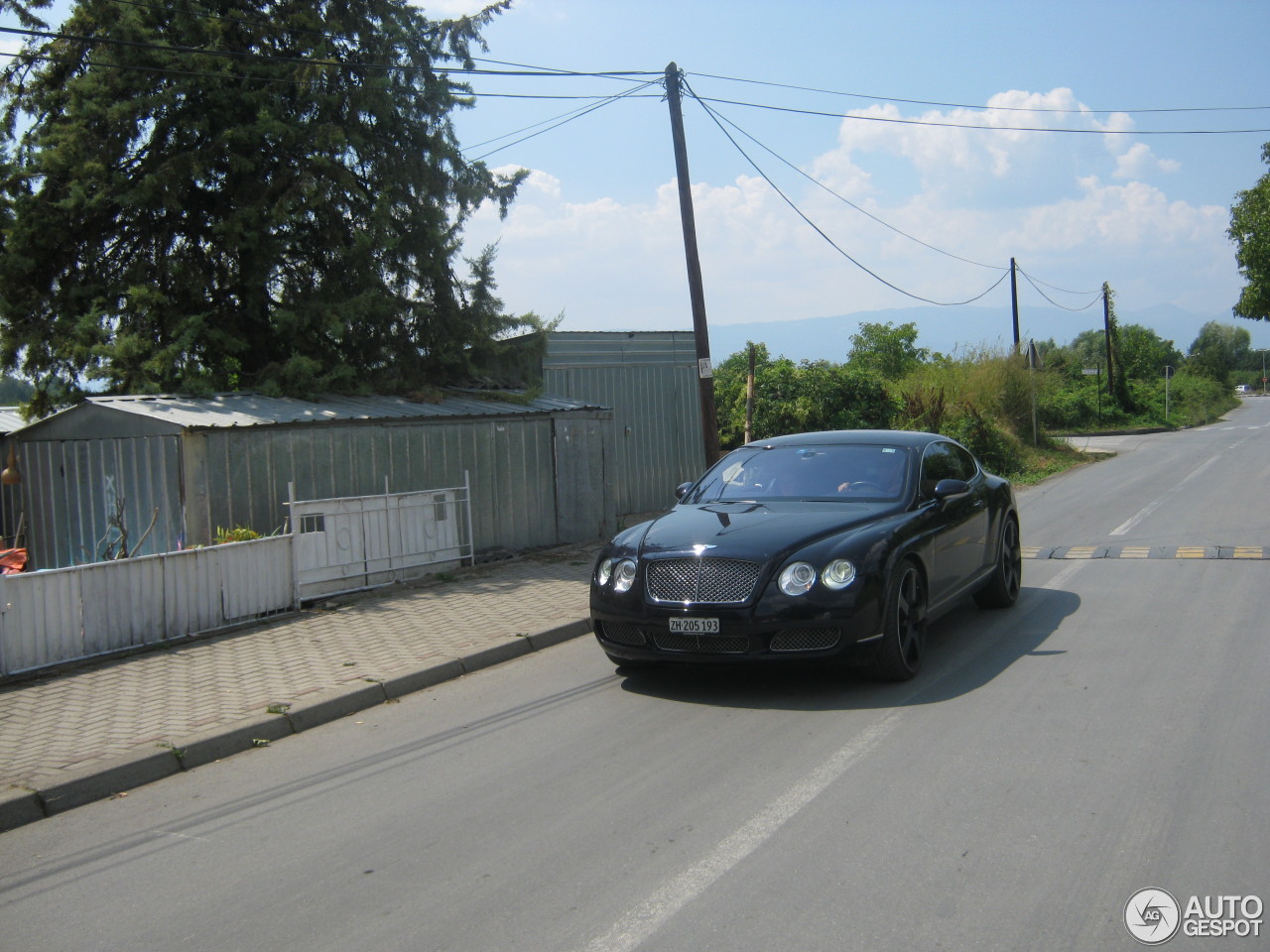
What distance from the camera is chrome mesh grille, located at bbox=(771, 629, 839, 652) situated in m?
6.21

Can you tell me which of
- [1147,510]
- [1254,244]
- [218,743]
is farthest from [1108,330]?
[218,743]

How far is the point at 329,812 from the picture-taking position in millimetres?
4953

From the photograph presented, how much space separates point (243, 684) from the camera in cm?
724

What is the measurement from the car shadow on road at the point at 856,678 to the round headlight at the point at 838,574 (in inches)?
20.6

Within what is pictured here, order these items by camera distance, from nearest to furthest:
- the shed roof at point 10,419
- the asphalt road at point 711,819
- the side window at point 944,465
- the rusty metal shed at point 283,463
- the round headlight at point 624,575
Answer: the asphalt road at point 711,819 < the round headlight at point 624,575 < the side window at point 944,465 < the rusty metal shed at point 283,463 < the shed roof at point 10,419

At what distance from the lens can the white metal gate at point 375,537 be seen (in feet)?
33.3

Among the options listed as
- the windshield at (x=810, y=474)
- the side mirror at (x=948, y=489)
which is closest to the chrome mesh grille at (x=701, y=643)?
the windshield at (x=810, y=474)

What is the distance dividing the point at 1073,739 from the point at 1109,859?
4.98 feet

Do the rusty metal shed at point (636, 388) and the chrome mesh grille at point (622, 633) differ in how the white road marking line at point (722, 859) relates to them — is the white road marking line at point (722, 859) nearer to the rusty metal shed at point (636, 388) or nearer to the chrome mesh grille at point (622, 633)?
the chrome mesh grille at point (622, 633)

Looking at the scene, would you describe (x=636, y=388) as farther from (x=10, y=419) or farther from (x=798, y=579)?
(x=798, y=579)

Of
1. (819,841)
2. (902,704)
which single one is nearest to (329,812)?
(819,841)

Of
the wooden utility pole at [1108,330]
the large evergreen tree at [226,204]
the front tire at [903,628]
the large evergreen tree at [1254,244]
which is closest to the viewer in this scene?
the front tire at [903,628]

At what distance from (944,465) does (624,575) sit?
3.19 m

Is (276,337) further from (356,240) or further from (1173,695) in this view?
(1173,695)
